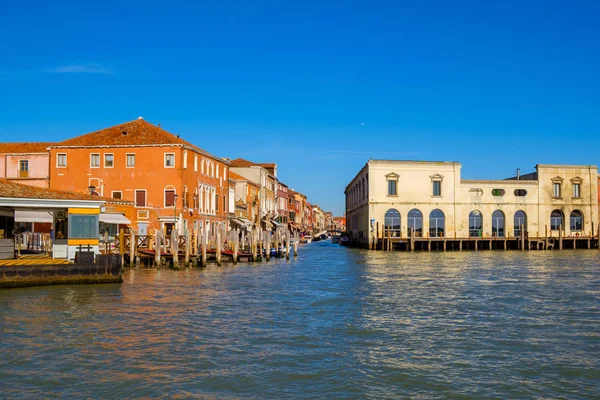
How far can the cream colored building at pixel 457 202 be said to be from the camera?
191 ft

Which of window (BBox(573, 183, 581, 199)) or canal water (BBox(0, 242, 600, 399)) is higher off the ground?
window (BBox(573, 183, 581, 199))

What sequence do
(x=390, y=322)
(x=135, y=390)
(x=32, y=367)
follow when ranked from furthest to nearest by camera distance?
(x=390, y=322) < (x=32, y=367) < (x=135, y=390)

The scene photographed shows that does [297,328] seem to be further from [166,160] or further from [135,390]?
[166,160]

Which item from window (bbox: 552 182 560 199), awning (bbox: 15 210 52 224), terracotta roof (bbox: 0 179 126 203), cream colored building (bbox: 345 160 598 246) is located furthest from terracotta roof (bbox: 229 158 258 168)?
terracotta roof (bbox: 0 179 126 203)

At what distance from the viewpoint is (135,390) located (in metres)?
9.12

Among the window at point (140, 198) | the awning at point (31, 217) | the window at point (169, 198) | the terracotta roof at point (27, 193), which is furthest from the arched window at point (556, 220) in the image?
the terracotta roof at point (27, 193)

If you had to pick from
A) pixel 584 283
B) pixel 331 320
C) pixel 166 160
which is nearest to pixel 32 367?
pixel 331 320

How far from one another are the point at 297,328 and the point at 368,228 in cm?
4590

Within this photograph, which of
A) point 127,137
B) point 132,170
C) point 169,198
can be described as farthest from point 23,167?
point 169,198

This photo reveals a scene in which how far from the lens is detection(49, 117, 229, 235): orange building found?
1623 inches

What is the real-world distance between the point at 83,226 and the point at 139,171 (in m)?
17.8

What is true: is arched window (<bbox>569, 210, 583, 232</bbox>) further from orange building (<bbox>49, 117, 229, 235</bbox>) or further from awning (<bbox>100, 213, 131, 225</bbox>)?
awning (<bbox>100, 213, 131, 225</bbox>)

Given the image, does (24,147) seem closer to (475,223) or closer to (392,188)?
(392,188)

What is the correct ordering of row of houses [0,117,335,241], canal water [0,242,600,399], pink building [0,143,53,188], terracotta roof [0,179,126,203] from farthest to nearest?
1. pink building [0,143,53,188]
2. row of houses [0,117,335,241]
3. terracotta roof [0,179,126,203]
4. canal water [0,242,600,399]
